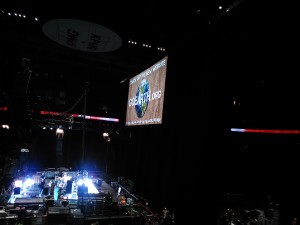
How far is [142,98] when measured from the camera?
652cm

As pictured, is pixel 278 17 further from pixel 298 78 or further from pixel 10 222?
pixel 10 222

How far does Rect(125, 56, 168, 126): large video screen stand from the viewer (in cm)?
534

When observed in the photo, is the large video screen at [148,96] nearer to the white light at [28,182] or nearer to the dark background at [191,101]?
the dark background at [191,101]

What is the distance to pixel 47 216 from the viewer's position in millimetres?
4340

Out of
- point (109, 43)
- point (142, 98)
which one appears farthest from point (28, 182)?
point (109, 43)

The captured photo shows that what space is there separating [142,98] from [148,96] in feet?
1.57

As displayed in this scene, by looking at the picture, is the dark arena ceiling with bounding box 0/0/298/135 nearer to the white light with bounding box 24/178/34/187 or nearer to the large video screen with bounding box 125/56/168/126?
the large video screen with bounding box 125/56/168/126

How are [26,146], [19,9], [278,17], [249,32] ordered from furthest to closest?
[26,146] → [19,9] → [249,32] → [278,17]

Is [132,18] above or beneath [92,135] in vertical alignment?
above

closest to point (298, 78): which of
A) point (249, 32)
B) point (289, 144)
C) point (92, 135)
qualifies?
point (289, 144)

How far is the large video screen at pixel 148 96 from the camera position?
5336 millimetres

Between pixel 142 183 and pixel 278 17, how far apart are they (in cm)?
826

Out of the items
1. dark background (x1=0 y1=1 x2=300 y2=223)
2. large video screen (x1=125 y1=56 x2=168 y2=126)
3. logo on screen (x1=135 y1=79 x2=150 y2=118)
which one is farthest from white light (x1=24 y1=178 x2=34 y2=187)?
logo on screen (x1=135 y1=79 x2=150 y2=118)

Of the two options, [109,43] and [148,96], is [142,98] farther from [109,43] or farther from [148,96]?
[109,43]
